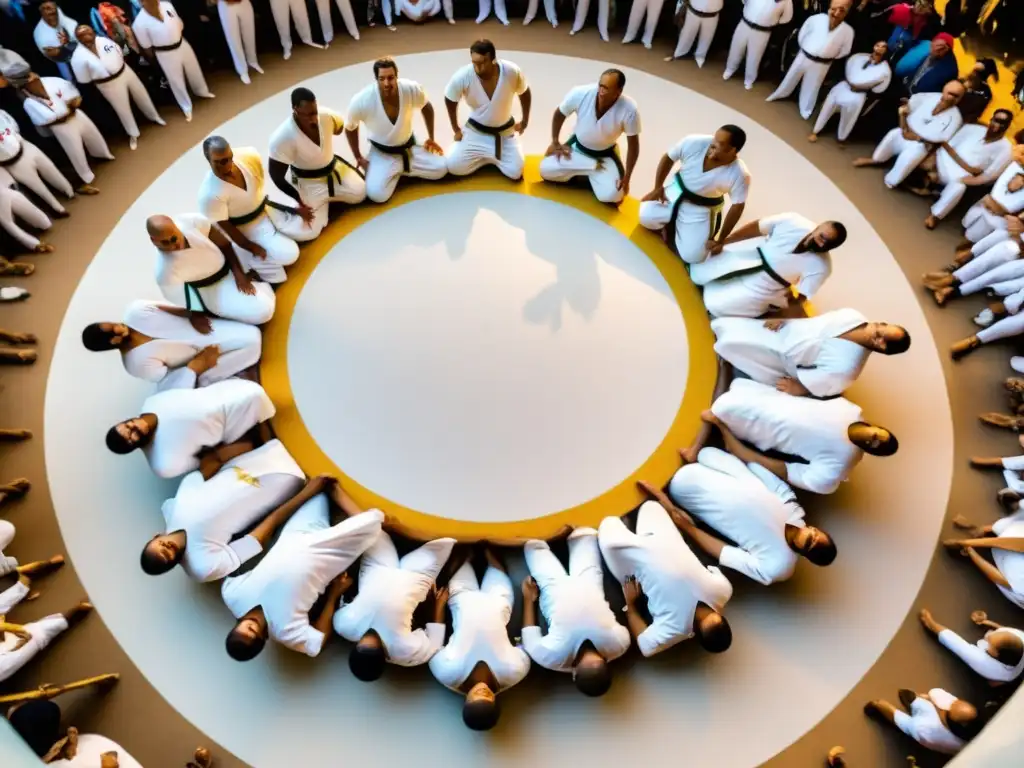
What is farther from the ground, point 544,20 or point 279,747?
point 544,20

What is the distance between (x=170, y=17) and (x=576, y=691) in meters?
6.90

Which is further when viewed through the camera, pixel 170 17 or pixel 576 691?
pixel 170 17

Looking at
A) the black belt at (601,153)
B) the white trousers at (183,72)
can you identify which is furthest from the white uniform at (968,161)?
the white trousers at (183,72)

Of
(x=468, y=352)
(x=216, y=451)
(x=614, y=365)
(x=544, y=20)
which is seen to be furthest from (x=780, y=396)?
(x=544, y=20)

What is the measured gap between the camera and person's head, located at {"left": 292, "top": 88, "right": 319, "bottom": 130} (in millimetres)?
5363

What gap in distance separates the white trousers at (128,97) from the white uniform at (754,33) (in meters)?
5.86

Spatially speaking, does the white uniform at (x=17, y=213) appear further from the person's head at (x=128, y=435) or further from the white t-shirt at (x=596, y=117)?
the white t-shirt at (x=596, y=117)

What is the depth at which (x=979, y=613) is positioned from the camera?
4812 millimetres

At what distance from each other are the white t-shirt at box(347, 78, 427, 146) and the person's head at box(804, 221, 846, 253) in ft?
10.7

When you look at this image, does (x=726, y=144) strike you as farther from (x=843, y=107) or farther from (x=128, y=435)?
(x=128, y=435)

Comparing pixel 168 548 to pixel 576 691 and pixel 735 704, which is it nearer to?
pixel 576 691

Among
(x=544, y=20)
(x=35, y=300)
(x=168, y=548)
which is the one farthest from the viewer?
(x=544, y=20)

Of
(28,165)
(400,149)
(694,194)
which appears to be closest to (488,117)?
A: (400,149)

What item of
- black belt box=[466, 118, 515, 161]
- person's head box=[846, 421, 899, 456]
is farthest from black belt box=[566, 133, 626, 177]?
person's head box=[846, 421, 899, 456]
